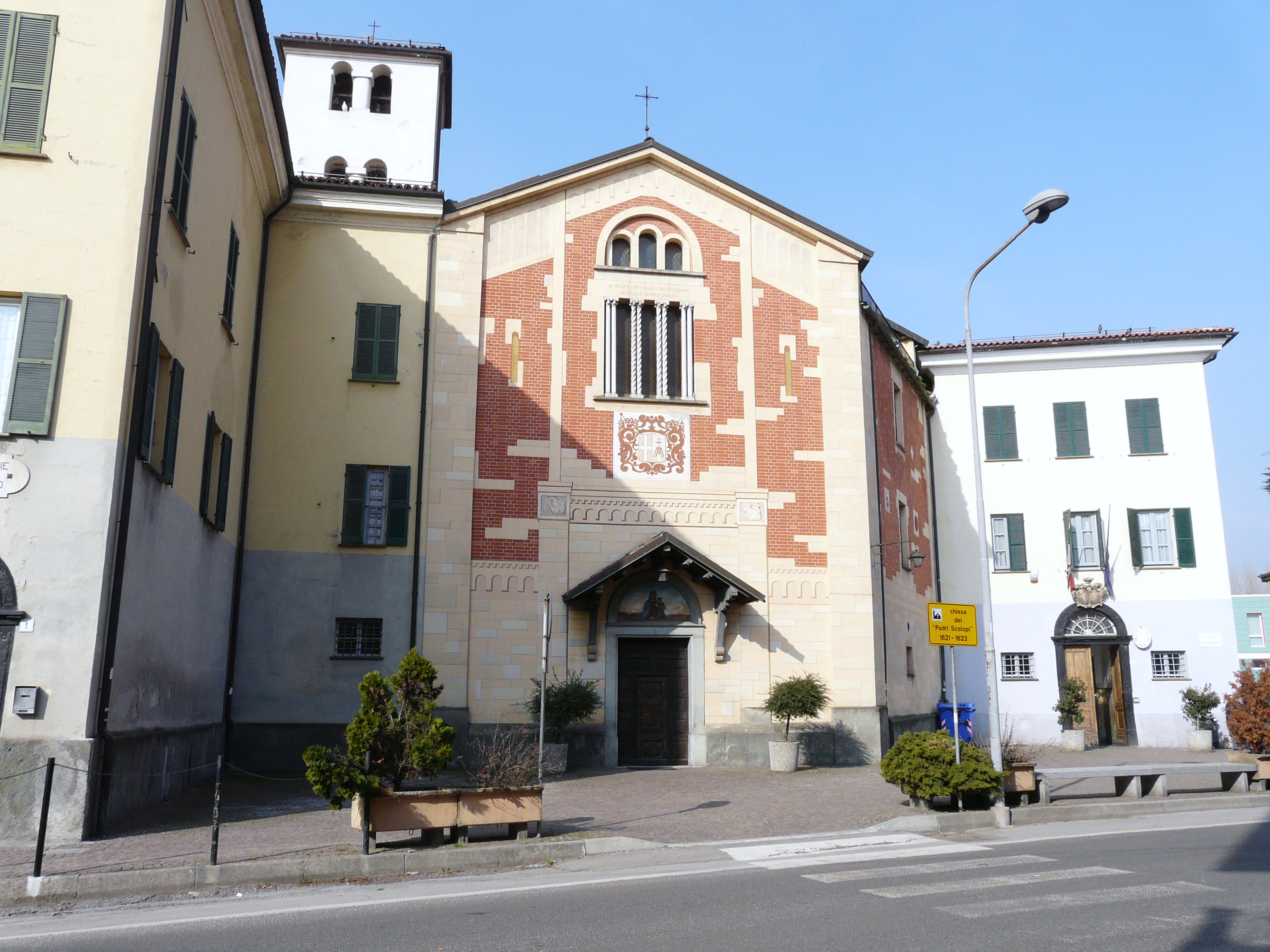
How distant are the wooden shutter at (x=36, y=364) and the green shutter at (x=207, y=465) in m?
3.97

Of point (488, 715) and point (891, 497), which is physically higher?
point (891, 497)

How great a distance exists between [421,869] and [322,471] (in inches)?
402

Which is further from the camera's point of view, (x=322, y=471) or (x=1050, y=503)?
(x=1050, y=503)

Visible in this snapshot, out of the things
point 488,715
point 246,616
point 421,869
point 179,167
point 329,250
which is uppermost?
point 329,250

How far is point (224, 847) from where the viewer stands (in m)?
9.94

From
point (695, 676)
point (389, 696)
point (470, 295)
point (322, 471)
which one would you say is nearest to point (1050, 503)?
point (695, 676)

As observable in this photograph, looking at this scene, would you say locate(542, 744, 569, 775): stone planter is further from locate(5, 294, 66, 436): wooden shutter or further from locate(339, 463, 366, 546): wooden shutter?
locate(5, 294, 66, 436): wooden shutter

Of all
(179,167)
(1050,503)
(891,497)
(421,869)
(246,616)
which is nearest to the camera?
(421,869)

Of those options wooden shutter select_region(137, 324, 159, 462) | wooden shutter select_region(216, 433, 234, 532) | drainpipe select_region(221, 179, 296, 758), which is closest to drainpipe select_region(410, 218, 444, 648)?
drainpipe select_region(221, 179, 296, 758)

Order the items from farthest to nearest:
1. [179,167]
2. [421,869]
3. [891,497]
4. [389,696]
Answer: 1. [891,497]
2. [179,167]
3. [389,696]
4. [421,869]

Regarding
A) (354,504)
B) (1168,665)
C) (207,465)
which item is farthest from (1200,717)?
(207,465)

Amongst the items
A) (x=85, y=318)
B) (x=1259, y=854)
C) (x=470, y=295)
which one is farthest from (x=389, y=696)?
(x=470, y=295)

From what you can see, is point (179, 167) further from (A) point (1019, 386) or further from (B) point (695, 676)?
(A) point (1019, 386)

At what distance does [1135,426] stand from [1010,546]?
4.54 metres
